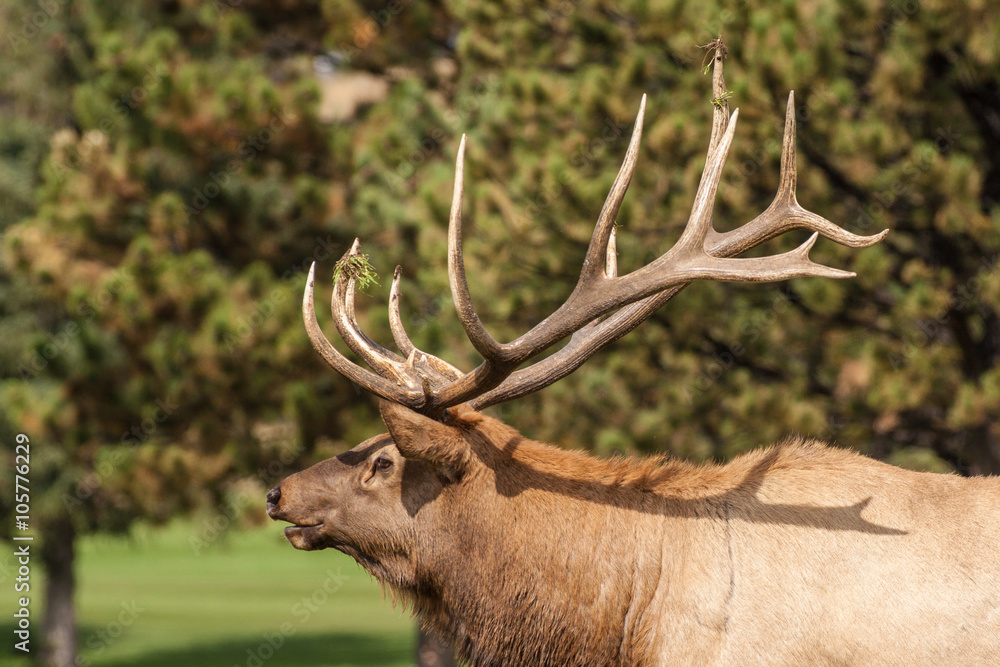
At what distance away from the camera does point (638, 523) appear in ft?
13.5

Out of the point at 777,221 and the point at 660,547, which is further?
the point at 777,221

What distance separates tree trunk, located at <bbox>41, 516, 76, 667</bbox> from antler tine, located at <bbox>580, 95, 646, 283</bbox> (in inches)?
402

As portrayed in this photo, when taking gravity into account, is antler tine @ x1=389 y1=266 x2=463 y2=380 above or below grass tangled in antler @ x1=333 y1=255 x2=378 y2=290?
below

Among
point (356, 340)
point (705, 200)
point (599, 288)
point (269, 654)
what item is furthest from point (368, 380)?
point (269, 654)

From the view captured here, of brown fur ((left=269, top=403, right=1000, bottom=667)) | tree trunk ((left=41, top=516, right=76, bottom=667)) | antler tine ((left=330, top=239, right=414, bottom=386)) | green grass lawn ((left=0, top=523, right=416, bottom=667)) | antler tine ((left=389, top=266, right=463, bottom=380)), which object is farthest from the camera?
green grass lawn ((left=0, top=523, right=416, bottom=667))

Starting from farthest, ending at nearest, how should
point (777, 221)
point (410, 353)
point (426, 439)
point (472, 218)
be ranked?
point (472, 218), point (410, 353), point (777, 221), point (426, 439)

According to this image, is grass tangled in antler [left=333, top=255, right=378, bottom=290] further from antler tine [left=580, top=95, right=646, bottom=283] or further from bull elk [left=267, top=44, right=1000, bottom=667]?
antler tine [left=580, top=95, right=646, bottom=283]

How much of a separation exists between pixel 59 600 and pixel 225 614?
197 inches

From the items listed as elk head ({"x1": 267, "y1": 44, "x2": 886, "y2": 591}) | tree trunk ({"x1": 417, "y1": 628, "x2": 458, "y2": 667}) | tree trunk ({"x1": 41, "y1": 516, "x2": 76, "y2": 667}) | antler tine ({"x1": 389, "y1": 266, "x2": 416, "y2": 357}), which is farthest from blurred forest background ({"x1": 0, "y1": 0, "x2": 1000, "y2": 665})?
elk head ({"x1": 267, "y1": 44, "x2": 886, "y2": 591})

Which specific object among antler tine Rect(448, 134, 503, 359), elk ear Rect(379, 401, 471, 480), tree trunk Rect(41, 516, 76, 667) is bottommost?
tree trunk Rect(41, 516, 76, 667)

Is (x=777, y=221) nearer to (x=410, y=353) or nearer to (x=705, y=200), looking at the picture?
(x=705, y=200)

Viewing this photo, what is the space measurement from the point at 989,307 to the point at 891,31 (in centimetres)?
210

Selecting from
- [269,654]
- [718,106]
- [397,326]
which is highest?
[718,106]

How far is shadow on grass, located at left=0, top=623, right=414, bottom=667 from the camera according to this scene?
13.5 metres
